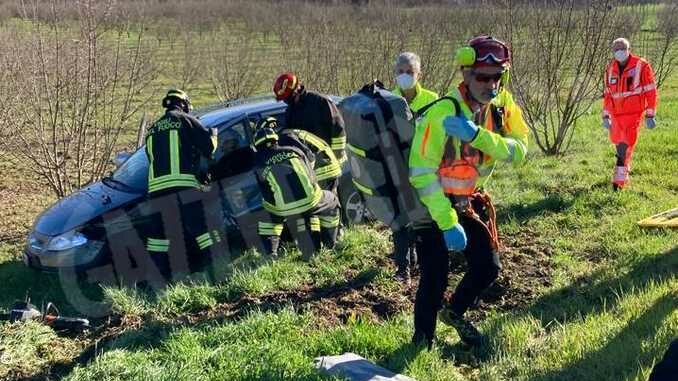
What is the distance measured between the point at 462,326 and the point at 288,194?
230 cm

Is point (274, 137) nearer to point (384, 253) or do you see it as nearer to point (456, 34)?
point (384, 253)

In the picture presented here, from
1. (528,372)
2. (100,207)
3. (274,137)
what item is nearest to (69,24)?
(100,207)

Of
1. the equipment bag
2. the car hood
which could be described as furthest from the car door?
the equipment bag

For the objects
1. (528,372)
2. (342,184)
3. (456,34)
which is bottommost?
(528,372)

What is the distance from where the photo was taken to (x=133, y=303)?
5195mm

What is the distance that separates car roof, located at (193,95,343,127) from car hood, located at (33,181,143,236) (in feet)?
3.87

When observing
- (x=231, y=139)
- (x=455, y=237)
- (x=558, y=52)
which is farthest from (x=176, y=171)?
(x=558, y=52)

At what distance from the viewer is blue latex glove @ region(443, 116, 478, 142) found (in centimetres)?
359

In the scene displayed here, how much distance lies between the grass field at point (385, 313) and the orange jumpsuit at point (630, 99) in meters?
0.73

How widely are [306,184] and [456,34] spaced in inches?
346

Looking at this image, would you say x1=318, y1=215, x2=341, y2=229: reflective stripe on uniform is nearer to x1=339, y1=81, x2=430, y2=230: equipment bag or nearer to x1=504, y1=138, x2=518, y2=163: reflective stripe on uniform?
x1=339, y1=81, x2=430, y2=230: equipment bag

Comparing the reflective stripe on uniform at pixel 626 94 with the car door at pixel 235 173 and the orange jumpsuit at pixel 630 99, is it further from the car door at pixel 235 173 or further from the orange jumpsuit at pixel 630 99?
the car door at pixel 235 173

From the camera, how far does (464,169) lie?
12.8 feet

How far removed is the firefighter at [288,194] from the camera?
589 cm
